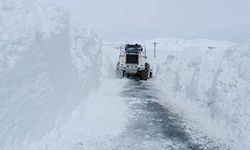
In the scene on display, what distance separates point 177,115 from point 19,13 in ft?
20.5

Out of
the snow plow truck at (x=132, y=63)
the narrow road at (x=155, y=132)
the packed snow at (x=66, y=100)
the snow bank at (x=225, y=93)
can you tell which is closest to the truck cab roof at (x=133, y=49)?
the snow plow truck at (x=132, y=63)

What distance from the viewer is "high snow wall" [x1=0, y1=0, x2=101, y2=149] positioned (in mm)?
7707

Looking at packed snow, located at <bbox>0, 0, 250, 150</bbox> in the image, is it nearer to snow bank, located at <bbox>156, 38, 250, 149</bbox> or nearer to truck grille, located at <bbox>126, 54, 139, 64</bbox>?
snow bank, located at <bbox>156, 38, 250, 149</bbox>

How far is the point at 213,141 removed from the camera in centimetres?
903

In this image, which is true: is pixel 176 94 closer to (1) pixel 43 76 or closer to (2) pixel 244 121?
(2) pixel 244 121

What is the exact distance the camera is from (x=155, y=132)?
32.1 ft

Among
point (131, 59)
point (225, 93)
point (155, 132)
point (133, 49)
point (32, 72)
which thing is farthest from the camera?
point (133, 49)

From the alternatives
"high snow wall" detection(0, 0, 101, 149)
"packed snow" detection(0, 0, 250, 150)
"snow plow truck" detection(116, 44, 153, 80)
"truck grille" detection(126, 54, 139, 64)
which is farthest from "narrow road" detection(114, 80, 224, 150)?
"truck grille" detection(126, 54, 139, 64)

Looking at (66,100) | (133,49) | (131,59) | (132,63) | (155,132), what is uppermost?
(133,49)

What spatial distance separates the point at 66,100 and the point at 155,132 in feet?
10.7

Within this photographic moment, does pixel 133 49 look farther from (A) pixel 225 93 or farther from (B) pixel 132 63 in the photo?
(A) pixel 225 93

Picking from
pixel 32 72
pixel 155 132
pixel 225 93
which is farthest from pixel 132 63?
pixel 32 72

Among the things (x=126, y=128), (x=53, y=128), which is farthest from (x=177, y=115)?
(x=53, y=128)

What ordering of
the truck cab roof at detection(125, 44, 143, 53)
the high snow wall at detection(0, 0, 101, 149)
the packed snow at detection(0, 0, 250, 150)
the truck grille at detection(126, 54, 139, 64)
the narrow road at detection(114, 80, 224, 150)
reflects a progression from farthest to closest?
the truck cab roof at detection(125, 44, 143, 53) → the truck grille at detection(126, 54, 139, 64) → the narrow road at detection(114, 80, 224, 150) → the packed snow at detection(0, 0, 250, 150) → the high snow wall at detection(0, 0, 101, 149)
